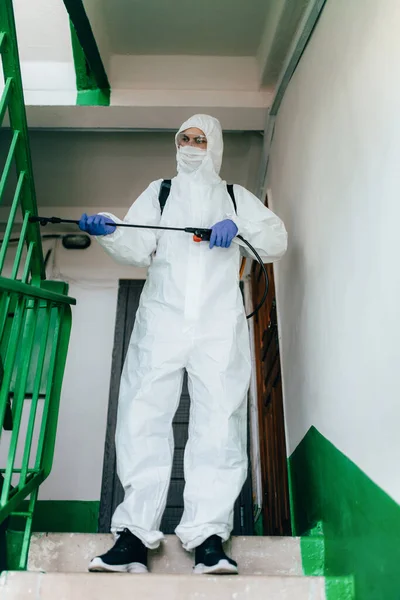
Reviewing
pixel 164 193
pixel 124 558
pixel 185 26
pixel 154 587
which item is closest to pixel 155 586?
pixel 154 587

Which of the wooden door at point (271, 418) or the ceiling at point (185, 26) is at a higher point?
the ceiling at point (185, 26)

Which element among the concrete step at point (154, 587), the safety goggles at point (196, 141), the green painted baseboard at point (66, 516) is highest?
the safety goggles at point (196, 141)

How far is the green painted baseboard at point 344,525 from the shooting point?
106cm

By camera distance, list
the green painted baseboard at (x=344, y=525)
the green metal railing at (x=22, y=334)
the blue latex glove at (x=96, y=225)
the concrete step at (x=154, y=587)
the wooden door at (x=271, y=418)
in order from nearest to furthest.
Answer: the green painted baseboard at (x=344, y=525) → the concrete step at (x=154, y=587) → the green metal railing at (x=22, y=334) → the blue latex glove at (x=96, y=225) → the wooden door at (x=271, y=418)

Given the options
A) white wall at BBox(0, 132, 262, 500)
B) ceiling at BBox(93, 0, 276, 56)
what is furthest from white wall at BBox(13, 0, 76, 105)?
white wall at BBox(0, 132, 262, 500)

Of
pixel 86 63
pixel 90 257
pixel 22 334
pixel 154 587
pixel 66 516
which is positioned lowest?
pixel 154 587

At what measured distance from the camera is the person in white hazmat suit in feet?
4.74

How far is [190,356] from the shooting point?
166 cm

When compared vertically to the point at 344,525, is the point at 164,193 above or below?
above

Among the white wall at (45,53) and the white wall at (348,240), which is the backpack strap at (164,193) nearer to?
the white wall at (348,240)

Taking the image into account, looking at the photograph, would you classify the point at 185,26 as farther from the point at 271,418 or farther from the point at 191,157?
the point at 271,418

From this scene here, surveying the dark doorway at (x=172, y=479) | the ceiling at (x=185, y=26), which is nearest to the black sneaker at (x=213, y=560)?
the dark doorway at (x=172, y=479)

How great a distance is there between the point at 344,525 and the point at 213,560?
13.3 inches

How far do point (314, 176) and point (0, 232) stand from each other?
7.54ft
